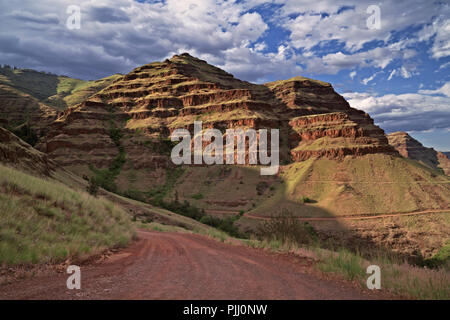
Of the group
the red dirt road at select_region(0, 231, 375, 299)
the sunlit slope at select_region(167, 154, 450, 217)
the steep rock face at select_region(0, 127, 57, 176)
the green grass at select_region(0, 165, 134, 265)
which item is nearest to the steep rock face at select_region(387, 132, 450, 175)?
the sunlit slope at select_region(167, 154, 450, 217)

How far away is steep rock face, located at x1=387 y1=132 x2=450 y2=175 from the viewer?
174 meters

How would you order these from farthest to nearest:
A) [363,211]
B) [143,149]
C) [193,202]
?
[143,149] < [193,202] < [363,211]

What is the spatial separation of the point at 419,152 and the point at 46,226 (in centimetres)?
22784

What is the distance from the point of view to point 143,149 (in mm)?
89562

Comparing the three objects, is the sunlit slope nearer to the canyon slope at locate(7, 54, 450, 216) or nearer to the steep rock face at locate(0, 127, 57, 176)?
the canyon slope at locate(7, 54, 450, 216)

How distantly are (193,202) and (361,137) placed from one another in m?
46.7

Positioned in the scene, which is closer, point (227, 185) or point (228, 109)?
point (227, 185)

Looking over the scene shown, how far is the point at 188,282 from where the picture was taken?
5.49 m

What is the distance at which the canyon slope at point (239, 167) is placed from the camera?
5669 cm

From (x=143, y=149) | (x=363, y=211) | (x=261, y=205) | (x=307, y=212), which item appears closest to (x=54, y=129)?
(x=143, y=149)

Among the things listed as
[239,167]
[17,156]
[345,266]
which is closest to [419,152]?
[239,167]

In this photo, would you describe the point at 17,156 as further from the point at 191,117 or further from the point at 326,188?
the point at 191,117

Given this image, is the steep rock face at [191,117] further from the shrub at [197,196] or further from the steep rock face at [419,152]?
the steep rock face at [419,152]
